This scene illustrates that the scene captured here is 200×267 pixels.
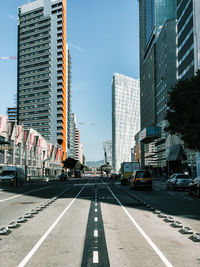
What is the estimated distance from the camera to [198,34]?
6019 centimetres

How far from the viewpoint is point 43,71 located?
164 metres

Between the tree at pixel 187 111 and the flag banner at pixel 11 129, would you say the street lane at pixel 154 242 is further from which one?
the flag banner at pixel 11 129

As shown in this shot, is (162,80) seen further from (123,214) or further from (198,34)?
(123,214)

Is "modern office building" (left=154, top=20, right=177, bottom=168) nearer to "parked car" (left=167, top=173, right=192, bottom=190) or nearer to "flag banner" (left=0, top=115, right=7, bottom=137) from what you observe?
"flag banner" (left=0, top=115, right=7, bottom=137)

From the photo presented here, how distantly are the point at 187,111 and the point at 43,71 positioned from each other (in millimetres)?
144262

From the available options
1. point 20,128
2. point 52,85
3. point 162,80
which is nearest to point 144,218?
point 20,128

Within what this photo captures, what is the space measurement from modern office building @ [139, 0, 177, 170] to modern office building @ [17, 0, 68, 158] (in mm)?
38470

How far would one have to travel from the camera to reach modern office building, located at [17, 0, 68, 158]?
159750 mm

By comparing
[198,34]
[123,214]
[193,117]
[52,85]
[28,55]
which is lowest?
[123,214]

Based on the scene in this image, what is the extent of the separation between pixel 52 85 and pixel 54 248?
157011 mm

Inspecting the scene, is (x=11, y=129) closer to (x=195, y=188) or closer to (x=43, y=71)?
(x=195, y=188)

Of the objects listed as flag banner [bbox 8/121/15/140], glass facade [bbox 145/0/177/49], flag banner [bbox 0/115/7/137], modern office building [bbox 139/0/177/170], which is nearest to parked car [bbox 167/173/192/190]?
flag banner [bbox 0/115/7/137]

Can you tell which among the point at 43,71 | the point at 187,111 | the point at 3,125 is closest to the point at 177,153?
the point at 3,125

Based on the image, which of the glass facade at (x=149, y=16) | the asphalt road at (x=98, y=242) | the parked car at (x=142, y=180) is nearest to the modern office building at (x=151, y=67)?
the glass facade at (x=149, y=16)
